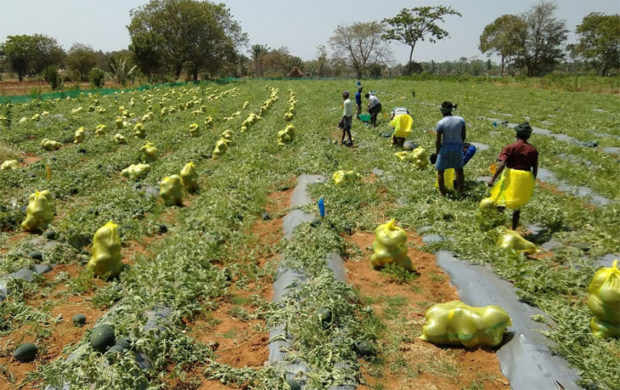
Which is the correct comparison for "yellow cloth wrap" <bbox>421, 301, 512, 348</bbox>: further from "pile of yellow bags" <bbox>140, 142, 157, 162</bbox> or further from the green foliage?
the green foliage

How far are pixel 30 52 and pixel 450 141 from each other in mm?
90273

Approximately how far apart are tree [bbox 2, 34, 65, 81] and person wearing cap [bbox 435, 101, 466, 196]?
88184 millimetres

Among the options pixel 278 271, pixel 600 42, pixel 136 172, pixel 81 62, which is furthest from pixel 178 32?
pixel 600 42

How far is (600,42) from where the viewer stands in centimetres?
6347

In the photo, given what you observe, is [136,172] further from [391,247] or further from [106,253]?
[391,247]

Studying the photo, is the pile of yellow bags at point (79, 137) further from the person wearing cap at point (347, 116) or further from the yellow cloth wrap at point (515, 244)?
the yellow cloth wrap at point (515, 244)

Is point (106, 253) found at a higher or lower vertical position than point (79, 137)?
lower

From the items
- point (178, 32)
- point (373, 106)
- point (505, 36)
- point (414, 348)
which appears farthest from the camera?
point (505, 36)

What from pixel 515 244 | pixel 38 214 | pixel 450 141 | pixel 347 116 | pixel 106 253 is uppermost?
pixel 347 116

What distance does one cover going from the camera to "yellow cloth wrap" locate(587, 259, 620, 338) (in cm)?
383

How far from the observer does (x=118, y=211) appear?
7859 mm

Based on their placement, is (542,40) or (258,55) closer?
(542,40)

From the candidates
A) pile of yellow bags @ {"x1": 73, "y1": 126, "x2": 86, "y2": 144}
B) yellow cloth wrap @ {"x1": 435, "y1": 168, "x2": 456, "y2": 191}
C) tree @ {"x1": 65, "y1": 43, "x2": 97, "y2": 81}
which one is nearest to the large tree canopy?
tree @ {"x1": 65, "y1": 43, "x2": 97, "y2": 81}

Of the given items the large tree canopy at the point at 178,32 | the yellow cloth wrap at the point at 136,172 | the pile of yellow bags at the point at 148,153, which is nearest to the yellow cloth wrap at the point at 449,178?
the yellow cloth wrap at the point at 136,172
